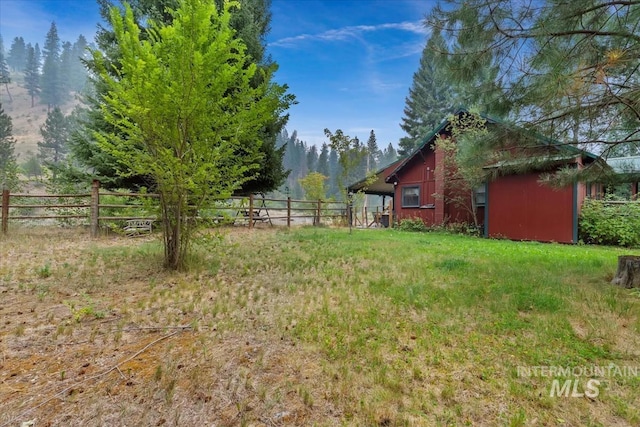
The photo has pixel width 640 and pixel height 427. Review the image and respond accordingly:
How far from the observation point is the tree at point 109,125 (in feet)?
33.3

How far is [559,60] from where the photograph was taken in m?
3.37

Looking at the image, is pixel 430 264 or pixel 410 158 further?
pixel 410 158

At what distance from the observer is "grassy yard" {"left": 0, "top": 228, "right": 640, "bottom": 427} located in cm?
178

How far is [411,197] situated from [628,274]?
34.1 ft

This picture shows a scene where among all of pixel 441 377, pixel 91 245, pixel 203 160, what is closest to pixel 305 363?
pixel 441 377

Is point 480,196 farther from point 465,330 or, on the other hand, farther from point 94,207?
point 94,207

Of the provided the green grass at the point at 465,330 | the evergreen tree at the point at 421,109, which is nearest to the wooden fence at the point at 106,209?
the green grass at the point at 465,330

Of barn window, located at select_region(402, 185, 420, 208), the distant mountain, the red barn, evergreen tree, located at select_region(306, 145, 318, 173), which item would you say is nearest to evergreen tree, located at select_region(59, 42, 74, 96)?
the distant mountain

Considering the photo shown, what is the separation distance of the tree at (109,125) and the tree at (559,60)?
6206 millimetres

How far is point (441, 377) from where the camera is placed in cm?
211

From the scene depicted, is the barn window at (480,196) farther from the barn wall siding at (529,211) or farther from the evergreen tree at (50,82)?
the evergreen tree at (50,82)

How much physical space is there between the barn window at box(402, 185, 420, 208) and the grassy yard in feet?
30.3

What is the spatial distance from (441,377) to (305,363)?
0.97 meters

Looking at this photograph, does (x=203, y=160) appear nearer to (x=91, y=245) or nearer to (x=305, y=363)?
(x=305, y=363)
